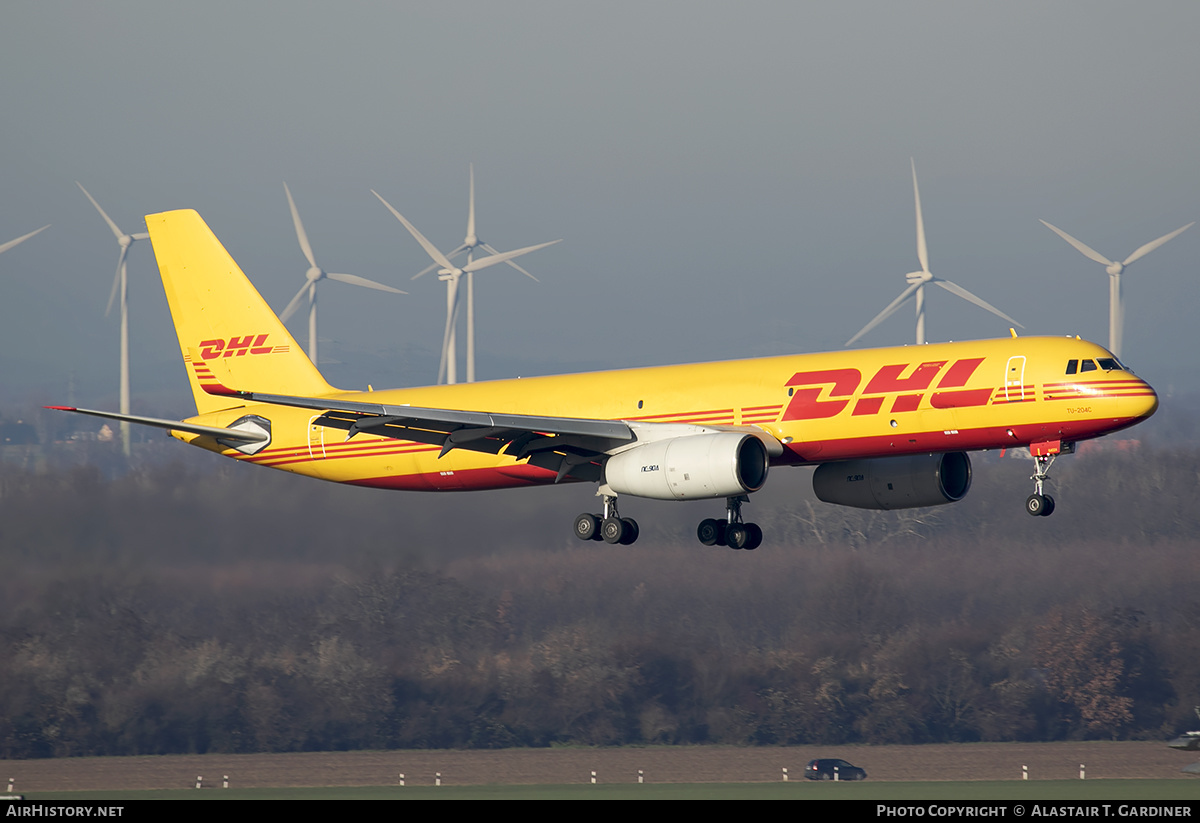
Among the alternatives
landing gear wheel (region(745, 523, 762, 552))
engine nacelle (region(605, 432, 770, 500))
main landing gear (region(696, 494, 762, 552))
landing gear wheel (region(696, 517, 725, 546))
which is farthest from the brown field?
engine nacelle (region(605, 432, 770, 500))

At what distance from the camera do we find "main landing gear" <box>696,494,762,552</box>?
2142 inches

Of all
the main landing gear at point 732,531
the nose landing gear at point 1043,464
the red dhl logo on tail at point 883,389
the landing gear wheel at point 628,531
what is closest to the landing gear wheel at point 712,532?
the main landing gear at point 732,531

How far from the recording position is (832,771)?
106 meters

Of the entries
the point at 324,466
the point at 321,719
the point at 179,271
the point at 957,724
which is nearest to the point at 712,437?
the point at 324,466

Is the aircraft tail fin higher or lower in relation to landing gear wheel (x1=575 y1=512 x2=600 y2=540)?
higher

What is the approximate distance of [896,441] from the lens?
48.8 meters

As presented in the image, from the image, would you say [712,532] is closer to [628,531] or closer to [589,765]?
[628,531]

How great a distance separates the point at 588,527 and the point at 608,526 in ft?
2.65

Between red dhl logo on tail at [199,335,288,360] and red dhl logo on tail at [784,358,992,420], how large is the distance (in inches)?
911

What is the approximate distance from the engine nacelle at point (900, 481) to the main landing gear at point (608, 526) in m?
7.41

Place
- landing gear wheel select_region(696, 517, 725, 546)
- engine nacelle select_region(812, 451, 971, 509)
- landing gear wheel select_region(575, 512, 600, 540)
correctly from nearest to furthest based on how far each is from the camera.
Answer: landing gear wheel select_region(575, 512, 600, 540)
engine nacelle select_region(812, 451, 971, 509)
landing gear wheel select_region(696, 517, 725, 546)

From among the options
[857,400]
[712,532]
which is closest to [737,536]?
[712,532]

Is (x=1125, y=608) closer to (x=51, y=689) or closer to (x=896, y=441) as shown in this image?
(x=896, y=441)

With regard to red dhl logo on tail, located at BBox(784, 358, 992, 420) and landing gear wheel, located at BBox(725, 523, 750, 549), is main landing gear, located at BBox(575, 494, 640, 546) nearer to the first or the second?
landing gear wheel, located at BBox(725, 523, 750, 549)
